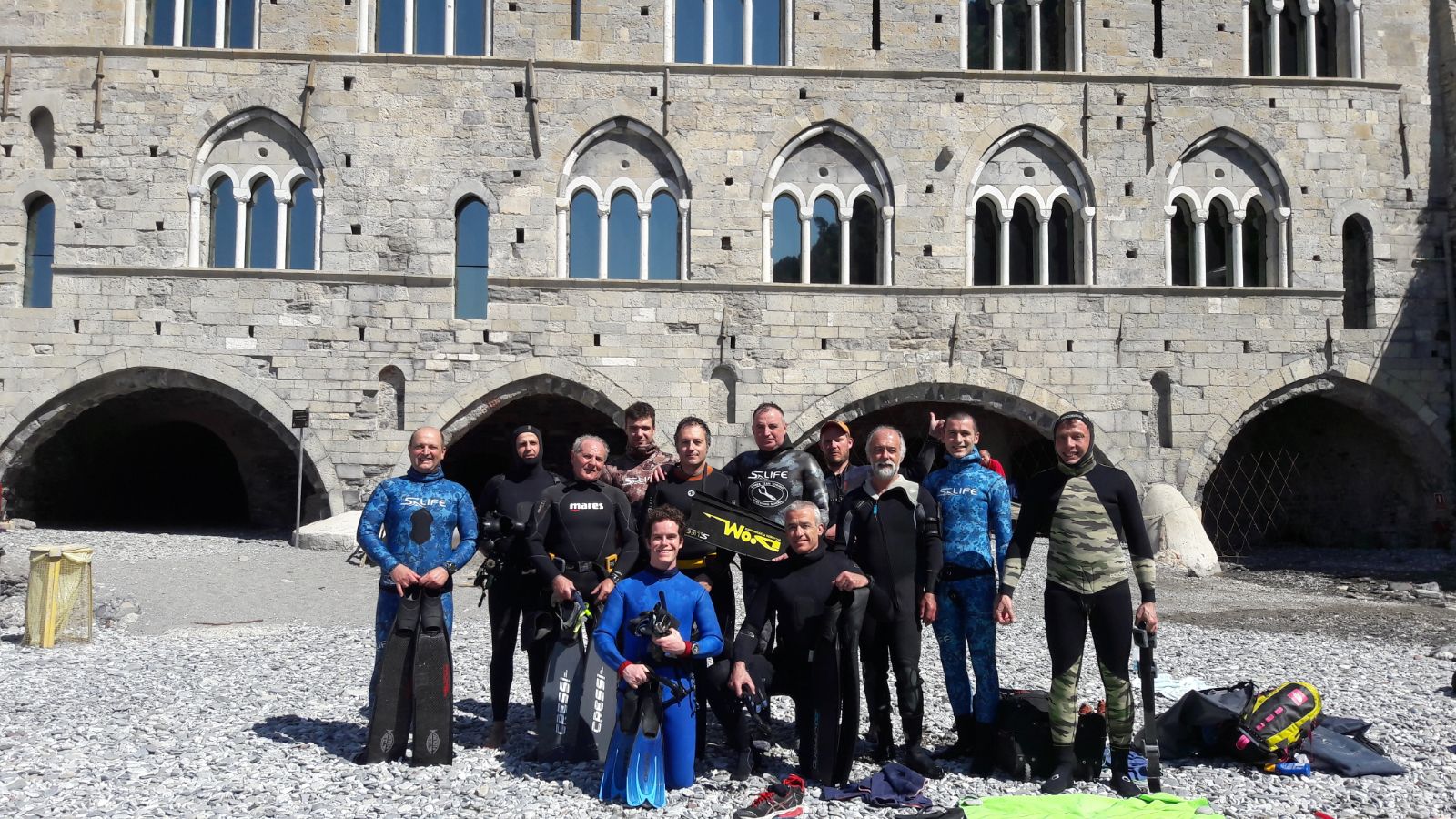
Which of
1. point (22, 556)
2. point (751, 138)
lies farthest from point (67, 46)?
point (751, 138)

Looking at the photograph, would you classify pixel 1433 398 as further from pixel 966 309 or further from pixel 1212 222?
pixel 966 309

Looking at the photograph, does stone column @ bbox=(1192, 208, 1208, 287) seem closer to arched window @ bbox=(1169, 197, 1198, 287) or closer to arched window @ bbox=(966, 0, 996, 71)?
arched window @ bbox=(1169, 197, 1198, 287)

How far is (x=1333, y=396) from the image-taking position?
15.8 m

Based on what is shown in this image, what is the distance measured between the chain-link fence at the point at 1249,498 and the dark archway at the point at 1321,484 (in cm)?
2

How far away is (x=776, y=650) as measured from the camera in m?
4.81

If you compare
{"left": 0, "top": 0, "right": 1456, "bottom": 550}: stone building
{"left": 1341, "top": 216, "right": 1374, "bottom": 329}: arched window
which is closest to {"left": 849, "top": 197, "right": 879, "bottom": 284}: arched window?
{"left": 0, "top": 0, "right": 1456, "bottom": 550}: stone building

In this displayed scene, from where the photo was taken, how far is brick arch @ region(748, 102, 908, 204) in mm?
15211

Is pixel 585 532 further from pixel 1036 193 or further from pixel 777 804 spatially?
pixel 1036 193

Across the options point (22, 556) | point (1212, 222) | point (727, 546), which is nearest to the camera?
point (727, 546)

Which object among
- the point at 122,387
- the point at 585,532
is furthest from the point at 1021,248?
the point at 122,387

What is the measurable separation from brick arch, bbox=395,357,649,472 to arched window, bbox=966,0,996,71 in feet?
25.2

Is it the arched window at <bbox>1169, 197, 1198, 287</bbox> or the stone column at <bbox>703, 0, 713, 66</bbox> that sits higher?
the stone column at <bbox>703, 0, 713, 66</bbox>

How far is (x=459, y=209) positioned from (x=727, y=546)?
11.9 m

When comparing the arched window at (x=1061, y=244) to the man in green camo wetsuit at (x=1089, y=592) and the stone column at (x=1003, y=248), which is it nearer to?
the stone column at (x=1003, y=248)
